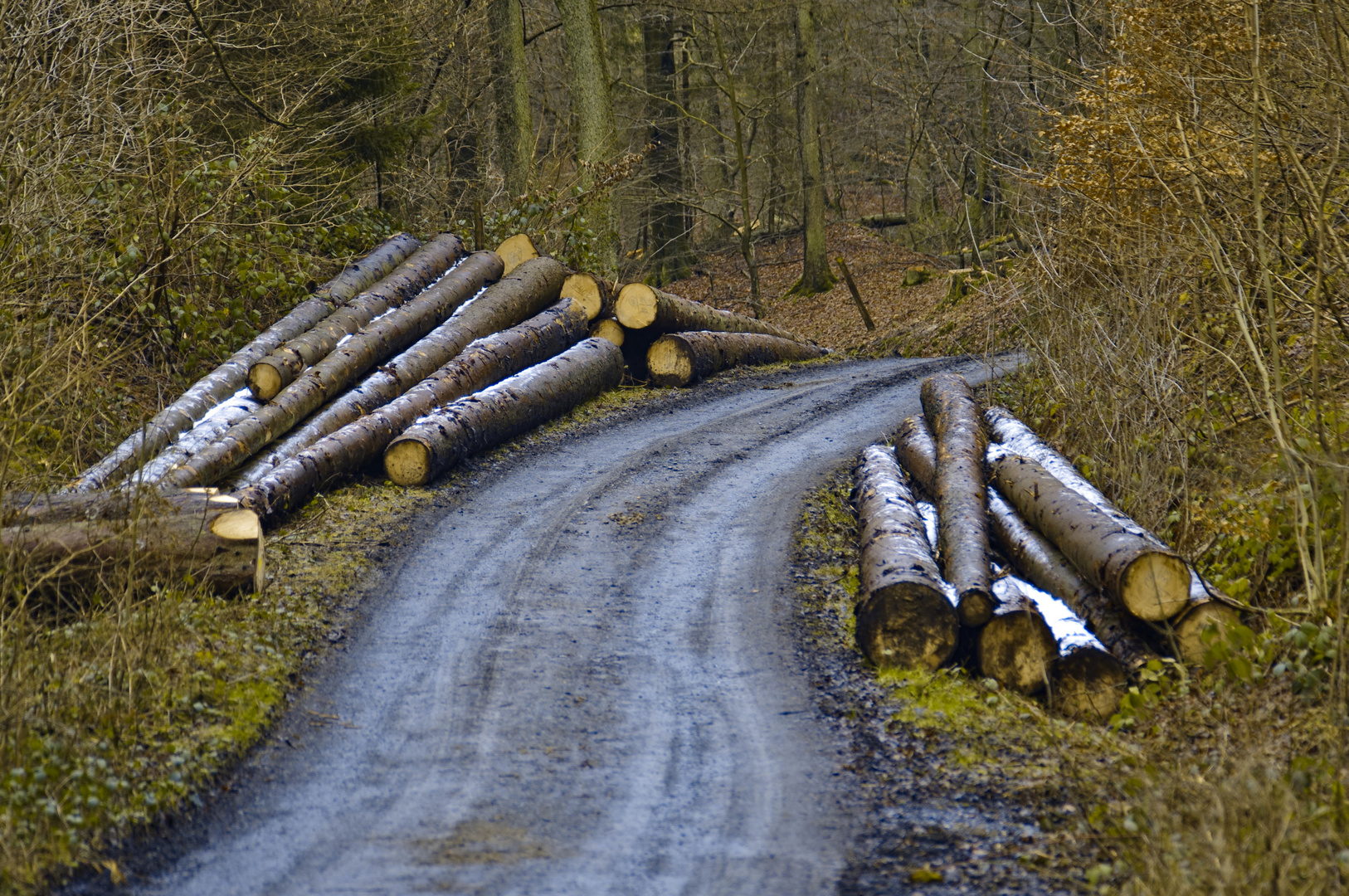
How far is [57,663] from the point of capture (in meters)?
5.47

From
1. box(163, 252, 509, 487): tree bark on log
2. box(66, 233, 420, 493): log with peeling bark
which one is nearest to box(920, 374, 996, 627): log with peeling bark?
box(66, 233, 420, 493): log with peeling bark

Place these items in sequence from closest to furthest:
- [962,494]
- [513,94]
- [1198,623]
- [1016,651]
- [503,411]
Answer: [1198,623]
[1016,651]
[962,494]
[503,411]
[513,94]

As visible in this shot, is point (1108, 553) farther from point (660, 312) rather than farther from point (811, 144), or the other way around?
point (811, 144)

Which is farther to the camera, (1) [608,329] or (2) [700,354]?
(2) [700,354]

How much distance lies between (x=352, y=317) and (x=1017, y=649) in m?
8.92

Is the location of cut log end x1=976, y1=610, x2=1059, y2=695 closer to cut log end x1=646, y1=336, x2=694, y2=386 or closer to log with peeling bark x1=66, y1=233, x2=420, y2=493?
log with peeling bark x1=66, y1=233, x2=420, y2=493

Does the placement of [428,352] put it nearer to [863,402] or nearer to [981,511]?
[863,402]

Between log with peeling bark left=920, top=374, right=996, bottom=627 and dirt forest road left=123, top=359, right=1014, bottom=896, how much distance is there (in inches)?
48.0

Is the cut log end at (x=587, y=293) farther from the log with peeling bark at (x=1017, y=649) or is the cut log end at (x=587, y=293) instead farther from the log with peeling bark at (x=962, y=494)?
the log with peeling bark at (x=1017, y=649)

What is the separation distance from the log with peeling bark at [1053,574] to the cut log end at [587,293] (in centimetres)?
640

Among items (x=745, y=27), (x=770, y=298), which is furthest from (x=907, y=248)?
(x=745, y=27)

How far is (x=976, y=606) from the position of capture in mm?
6660

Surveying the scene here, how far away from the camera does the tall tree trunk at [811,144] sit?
25.0m

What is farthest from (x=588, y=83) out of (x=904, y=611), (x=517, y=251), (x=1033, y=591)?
(x=904, y=611)
